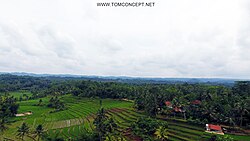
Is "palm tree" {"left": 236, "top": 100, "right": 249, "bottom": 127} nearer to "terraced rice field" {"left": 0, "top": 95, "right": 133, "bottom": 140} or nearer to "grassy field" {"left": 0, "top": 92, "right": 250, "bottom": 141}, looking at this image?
"grassy field" {"left": 0, "top": 92, "right": 250, "bottom": 141}

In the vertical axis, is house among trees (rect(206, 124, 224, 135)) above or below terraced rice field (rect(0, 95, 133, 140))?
above

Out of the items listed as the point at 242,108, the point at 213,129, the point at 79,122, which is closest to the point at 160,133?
the point at 213,129

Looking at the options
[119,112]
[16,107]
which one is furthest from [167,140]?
[16,107]

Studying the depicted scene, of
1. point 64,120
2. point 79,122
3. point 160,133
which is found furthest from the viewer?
point 64,120

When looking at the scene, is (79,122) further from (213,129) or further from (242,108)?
(242,108)

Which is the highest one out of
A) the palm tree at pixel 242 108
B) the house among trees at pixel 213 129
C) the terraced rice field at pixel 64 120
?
the palm tree at pixel 242 108

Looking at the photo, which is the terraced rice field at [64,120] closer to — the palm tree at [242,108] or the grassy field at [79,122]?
the grassy field at [79,122]

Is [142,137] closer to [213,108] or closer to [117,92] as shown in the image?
[213,108]

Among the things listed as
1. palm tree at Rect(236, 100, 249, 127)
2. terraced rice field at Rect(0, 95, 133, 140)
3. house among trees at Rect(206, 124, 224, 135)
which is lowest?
terraced rice field at Rect(0, 95, 133, 140)

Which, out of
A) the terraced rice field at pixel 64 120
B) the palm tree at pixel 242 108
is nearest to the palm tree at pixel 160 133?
the terraced rice field at pixel 64 120

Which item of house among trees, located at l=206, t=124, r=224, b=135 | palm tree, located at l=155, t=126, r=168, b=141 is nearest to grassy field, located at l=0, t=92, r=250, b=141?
house among trees, located at l=206, t=124, r=224, b=135

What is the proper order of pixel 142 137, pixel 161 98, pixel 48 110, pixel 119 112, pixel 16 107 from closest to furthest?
1. pixel 142 137
2. pixel 161 98
3. pixel 119 112
4. pixel 16 107
5. pixel 48 110
